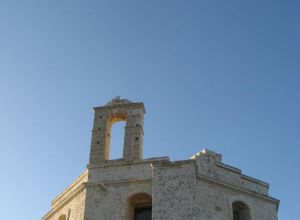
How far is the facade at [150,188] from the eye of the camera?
15898mm

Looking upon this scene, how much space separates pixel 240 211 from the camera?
1742 cm

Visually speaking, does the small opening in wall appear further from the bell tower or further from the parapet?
the parapet

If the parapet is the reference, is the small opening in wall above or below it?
below

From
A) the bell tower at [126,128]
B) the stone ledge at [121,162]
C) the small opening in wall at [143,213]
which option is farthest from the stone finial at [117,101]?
the small opening in wall at [143,213]

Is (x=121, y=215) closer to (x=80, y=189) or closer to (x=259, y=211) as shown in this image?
(x=80, y=189)

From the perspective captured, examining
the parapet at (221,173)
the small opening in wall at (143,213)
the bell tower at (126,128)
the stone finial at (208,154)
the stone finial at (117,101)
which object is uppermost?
the stone finial at (117,101)

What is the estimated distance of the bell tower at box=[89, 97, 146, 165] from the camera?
57.1ft

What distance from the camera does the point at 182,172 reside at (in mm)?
16266

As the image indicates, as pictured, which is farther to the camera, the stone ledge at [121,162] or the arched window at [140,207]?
the stone ledge at [121,162]

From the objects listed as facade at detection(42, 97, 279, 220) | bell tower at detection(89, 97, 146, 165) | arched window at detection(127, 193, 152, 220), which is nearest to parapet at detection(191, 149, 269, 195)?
facade at detection(42, 97, 279, 220)

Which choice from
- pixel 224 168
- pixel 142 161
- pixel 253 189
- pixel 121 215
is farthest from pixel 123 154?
pixel 253 189

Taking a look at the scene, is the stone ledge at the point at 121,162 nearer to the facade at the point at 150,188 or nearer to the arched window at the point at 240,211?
the facade at the point at 150,188

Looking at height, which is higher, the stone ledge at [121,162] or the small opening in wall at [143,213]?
the stone ledge at [121,162]

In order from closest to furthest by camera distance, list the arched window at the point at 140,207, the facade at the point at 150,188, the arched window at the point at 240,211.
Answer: the facade at the point at 150,188
the arched window at the point at 140,207
the arched window at the point at 240,211
